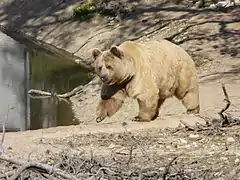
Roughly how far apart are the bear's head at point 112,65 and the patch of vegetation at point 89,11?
34.7 feet

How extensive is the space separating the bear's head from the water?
273 cm

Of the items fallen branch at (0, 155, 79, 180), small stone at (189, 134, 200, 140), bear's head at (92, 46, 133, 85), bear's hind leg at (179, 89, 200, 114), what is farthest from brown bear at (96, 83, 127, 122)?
fallen branch at (0, 155, 79, 180)

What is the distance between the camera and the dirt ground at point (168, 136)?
648cm

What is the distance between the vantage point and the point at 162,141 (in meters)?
8.81

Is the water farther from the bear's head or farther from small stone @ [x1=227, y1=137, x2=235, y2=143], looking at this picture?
small stone @ [x1=227, y1=137, x2=235, y2=143]

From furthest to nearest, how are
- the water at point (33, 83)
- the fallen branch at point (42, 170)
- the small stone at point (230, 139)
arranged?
the water at point (33, 83)
the small stone at point (230, 139)
the fallen branch at point (42, 170)

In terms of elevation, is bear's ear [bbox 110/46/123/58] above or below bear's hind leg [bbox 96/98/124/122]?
above

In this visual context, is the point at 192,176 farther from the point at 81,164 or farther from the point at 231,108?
the point at 231,108

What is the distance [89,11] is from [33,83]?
5.10m

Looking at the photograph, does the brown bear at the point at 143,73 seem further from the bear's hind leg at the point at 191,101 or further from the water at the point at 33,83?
the water at the point at 33,83

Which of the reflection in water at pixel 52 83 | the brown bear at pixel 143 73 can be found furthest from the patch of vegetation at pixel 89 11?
the brown bear at pixel 143 73

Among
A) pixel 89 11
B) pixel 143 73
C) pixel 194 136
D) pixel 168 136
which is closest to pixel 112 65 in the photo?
pixel 143 73

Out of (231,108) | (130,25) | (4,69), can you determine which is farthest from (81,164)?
(130,25)

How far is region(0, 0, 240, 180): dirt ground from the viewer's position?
6.48 m
